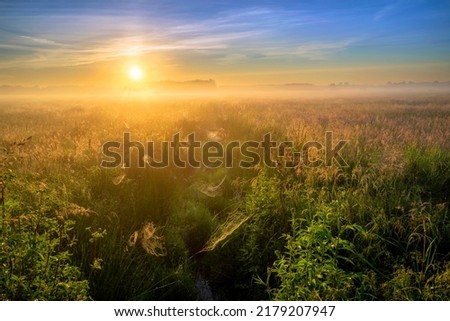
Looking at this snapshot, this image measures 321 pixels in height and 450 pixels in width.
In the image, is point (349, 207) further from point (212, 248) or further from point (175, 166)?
point (175, 166)

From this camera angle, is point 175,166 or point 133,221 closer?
point 133,221

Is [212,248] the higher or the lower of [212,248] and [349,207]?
the lower
